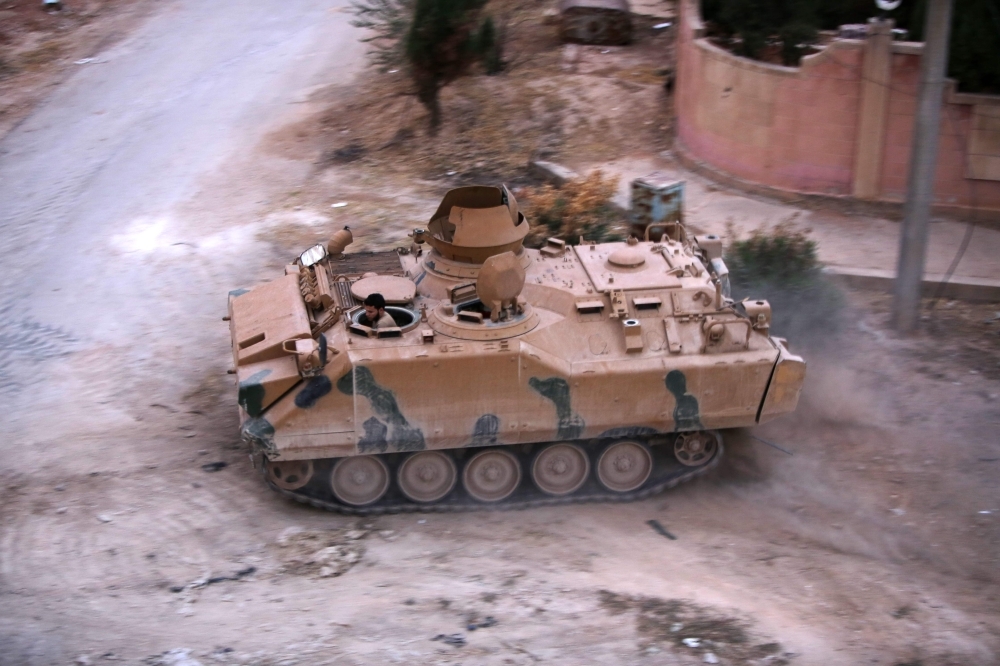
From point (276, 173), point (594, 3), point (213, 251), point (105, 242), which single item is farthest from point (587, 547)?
point (594, 3)

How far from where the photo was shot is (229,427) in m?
11.8

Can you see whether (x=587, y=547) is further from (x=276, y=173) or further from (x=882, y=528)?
(x=276, y=173)

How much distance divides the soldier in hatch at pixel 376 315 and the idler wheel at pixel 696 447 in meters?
3.05

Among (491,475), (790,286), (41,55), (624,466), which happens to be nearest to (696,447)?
(624,466)

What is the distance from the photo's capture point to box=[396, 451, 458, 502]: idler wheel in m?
10.5

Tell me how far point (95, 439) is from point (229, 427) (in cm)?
136

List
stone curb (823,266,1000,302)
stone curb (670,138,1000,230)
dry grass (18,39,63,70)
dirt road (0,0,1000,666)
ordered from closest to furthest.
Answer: dirt road (0,0,1000,666)
stone curb (823,266,1000,302)
stone curb (670,138,1000,230)
dry grass (18,39,63,70)

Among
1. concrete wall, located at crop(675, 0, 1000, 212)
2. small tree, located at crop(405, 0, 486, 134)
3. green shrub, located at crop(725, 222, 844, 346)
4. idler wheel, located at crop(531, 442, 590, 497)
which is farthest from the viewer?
small tree, located at crop(405, 0, 486, 134)

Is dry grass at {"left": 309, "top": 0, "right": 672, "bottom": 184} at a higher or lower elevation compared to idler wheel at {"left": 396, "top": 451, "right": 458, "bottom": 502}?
higher

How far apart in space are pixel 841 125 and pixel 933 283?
3397mm

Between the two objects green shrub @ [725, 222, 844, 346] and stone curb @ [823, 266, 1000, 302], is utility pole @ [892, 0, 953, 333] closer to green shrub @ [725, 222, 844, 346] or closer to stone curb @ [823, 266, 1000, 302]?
green shrub @ [725, 222, 844, 346]

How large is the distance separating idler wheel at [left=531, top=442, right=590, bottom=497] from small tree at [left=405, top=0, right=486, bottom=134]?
11471 millimetres

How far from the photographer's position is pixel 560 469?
35.2 feet

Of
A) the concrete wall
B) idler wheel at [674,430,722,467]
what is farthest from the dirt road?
the concrete wall
